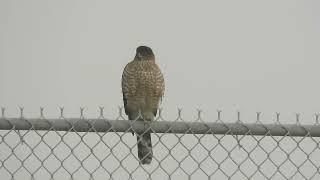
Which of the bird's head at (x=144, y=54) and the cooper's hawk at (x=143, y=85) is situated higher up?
the bird's head at (x=144, y=54)

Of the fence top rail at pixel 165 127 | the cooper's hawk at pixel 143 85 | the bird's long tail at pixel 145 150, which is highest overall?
the fence top rail at pixel 165 127

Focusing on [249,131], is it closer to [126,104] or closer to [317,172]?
[317,172]

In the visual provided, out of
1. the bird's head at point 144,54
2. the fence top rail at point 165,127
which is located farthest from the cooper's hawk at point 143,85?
the fence top rail at point 165,127

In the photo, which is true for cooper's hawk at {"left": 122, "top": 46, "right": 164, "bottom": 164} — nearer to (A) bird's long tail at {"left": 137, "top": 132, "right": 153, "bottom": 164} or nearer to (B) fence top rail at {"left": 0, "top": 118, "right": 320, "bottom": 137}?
(A) bird's long tail at {"left": 137, "top": 132, "right": 153, "bottom": 164}

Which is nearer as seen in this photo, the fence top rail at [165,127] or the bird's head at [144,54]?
the fence top rail at [165,127]

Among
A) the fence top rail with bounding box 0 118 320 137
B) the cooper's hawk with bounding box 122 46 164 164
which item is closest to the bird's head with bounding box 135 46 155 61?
the cooper's hawk with bounding box 122 46 164 164

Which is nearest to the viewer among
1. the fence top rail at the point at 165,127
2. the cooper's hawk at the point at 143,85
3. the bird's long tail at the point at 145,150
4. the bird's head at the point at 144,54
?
the fence top rail at the point at 165,127

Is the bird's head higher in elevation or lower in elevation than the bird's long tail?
higher

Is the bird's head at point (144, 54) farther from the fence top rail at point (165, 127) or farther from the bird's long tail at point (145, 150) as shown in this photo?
the fence top rail at point (165, 127)

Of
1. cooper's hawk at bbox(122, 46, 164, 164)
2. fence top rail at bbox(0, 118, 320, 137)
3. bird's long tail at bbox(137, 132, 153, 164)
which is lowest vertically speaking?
bird's long tail at bbox(137, 132, 153, 164)

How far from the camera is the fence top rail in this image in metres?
3.13

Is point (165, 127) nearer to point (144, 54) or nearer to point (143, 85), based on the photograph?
point (143, 85)

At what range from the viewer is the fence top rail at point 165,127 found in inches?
123

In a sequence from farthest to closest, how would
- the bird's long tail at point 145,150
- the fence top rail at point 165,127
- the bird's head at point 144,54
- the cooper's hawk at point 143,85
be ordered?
1. the bird's head at point 144,54
2. the cooper's hawk at point 143,85
3. the bird's long tail at point 145,150
4. the fence top rail at point 165,127
